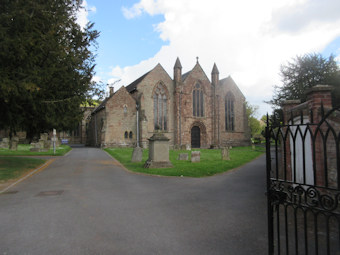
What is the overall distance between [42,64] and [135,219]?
29.5 feet

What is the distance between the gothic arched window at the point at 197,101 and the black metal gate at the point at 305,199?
31540mm

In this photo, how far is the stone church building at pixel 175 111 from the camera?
36250mm

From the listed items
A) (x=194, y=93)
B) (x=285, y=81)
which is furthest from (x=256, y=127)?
(x=285, y=81)

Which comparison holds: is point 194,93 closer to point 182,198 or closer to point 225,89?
point 225,89

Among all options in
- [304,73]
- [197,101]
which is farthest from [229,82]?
[304,73]

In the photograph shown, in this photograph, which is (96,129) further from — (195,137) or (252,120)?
(252,120)

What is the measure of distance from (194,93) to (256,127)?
4112cm

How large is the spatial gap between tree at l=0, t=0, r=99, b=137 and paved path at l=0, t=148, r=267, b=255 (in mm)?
4019

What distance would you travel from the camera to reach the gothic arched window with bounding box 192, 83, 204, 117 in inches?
1544

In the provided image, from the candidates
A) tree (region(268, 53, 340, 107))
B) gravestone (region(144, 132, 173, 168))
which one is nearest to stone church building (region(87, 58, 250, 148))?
tree (region(268, 53, 340, 107))

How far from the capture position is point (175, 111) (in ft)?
125

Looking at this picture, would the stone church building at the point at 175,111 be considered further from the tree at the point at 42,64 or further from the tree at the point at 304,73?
the tree at the point at 42,64

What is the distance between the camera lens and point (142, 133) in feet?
117

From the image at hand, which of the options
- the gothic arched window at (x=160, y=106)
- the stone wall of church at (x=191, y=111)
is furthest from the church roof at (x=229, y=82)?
the gothic arched window at (x=160, y=106)
